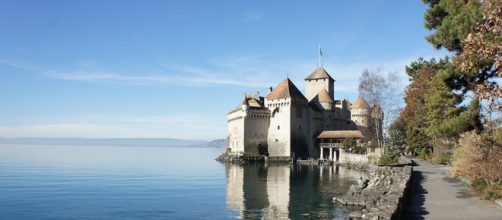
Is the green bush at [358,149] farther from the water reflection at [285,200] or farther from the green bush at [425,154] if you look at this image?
the water reflection at [285,200]

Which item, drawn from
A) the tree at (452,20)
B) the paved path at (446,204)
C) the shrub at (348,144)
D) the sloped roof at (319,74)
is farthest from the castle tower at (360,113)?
the tree at (452,20)

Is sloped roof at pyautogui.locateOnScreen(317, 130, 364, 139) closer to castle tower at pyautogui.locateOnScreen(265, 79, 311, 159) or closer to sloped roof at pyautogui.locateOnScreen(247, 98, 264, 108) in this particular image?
castle tower at pyautogui.locateOnScreen(265, 79, 311, 159)

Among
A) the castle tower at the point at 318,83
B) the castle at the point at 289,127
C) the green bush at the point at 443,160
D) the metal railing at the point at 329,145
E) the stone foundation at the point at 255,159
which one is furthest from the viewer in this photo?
the castle tower at the point at 318,83

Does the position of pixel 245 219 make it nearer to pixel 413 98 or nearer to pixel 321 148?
pixel 413 98

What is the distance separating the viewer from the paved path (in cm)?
1431

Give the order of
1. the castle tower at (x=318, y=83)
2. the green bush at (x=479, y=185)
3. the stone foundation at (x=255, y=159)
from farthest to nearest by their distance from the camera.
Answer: the castle tower at (x=318, y=83) → the stone foundation at (x=255, y=159) → the green bush at (x=479, y=185)

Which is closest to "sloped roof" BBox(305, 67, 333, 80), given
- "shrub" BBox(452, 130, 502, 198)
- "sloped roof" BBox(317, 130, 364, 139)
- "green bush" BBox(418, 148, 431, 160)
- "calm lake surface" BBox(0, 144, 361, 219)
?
"sloped roof" BBox(317, 130, 364, 139)

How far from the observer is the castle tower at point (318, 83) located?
266 ft

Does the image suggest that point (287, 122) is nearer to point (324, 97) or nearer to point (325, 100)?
point (325, 100)

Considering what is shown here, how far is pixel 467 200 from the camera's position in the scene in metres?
17.1

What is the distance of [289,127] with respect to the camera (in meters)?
70.6

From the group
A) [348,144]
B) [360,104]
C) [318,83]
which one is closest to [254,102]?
[318,83]

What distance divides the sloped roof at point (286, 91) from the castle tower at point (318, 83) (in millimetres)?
9297

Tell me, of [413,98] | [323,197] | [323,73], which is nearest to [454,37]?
[323,197]
